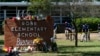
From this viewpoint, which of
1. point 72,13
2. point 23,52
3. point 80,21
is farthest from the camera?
point 80,21

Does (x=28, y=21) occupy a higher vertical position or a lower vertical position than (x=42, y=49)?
higher

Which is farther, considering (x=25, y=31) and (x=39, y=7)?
(x=39, y=7)

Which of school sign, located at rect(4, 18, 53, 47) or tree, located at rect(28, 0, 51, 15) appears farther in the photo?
tree, located at rect(28, 0, 51, 15)

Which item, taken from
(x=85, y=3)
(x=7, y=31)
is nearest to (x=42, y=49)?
(x=7, y=31)

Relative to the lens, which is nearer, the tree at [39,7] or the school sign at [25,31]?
the school sign at [25,31]

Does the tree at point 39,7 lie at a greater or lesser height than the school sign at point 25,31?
lesser

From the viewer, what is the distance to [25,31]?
78.1 feet

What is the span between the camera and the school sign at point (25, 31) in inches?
934

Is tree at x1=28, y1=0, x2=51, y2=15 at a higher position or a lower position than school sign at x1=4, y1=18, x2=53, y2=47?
lower

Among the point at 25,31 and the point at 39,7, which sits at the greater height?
the point at 25,31

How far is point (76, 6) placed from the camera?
32125 mm

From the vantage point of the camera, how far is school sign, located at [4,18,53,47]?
77.8 feet

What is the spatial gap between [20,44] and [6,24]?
1399 millimetres

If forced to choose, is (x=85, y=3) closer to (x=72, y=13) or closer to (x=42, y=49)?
(x=72, y=13)
